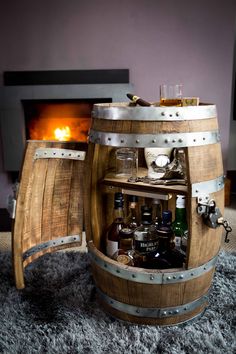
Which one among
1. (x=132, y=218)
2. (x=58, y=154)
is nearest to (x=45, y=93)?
(x=58, y=154)

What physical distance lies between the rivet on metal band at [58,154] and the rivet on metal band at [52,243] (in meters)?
0.39

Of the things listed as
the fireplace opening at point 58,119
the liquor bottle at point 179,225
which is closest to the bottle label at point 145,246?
the liquor bottle at point 179,225

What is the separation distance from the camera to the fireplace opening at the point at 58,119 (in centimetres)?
272

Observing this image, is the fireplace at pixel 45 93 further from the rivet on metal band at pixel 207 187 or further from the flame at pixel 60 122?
the rivet on metal band at pixel 207 187

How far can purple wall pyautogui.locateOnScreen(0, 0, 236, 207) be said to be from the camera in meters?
2.49

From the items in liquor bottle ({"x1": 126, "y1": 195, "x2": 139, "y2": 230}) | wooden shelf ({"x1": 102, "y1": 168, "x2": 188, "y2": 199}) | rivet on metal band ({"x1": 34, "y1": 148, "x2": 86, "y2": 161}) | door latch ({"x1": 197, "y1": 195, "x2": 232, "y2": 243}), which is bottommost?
liquor bottle ({"x1": 126, "y1": 195, "x2": 139, "y2": 230})

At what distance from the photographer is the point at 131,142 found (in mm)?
1165

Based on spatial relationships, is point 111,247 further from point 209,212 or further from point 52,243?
point 209,212

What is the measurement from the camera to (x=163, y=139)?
1.13m

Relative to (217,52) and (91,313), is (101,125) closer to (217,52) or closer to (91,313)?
(91,313)

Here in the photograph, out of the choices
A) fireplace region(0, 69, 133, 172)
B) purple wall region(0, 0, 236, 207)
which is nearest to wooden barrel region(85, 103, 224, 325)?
fireplace region(0, 69, 133, 172)

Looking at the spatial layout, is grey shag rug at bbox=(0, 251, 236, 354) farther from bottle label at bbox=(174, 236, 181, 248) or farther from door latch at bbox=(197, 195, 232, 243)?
door latch at bbox=(197, 195, 232, 243)

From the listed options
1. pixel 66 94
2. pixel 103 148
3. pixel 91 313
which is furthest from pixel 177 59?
pixel 91 313

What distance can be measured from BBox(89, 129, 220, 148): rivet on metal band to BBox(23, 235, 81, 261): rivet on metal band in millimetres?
569
